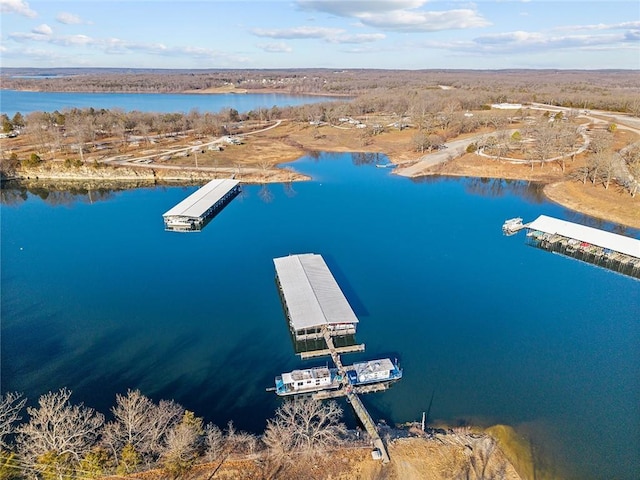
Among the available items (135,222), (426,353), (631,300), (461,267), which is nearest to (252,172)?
(135,222)

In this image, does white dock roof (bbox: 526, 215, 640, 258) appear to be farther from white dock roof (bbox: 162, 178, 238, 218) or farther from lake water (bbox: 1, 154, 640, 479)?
white dock roof (bbox: 162, 178, 238, 218)

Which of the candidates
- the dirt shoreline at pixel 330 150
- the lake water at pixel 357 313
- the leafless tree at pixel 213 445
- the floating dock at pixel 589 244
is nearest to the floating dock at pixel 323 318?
Answer: the lake water at pixel 357 313

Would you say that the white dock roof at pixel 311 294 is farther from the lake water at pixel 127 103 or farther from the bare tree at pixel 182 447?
the lake water at pixel 127 103

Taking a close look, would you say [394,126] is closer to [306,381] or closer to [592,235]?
[592,235]

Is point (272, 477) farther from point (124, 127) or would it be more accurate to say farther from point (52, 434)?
point (124, 127)

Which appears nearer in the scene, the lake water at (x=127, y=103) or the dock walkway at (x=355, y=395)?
the dock walkway at (x=355, y=395)
